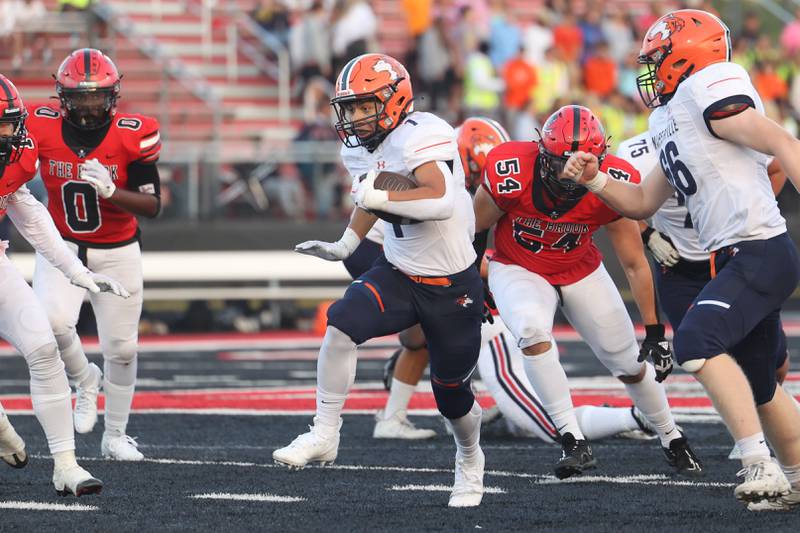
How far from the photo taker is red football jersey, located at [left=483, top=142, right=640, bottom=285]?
586 cm

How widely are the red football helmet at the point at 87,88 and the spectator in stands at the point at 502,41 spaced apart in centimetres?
861

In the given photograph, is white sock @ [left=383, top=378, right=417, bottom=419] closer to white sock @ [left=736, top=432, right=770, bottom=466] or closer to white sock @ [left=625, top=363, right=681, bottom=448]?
white sock @ [left=625, top=363, right=681, bottom=448]

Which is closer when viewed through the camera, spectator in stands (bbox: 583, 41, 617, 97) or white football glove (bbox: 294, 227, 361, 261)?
white football glove (bbox: 294, 227, 361, 261)

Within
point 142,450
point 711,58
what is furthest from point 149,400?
point 711,58

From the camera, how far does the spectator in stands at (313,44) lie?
14430mm

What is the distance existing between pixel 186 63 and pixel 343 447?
9.19 m

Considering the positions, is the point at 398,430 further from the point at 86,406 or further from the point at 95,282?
the point at 95,282

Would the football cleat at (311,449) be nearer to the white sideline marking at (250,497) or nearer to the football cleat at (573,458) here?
the white sideline marking at (250,497)

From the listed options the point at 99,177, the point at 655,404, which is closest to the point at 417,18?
the point at 99,177

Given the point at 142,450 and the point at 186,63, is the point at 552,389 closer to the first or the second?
the point at 142,450

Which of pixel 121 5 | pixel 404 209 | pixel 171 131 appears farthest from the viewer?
pixel 121 5

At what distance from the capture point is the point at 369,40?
14531mm

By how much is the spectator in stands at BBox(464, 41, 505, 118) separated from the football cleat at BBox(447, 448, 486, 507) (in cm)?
927

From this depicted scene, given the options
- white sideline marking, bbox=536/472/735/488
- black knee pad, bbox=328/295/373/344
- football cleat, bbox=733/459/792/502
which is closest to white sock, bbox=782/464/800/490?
football cleat, bbox=733/459/792/502
